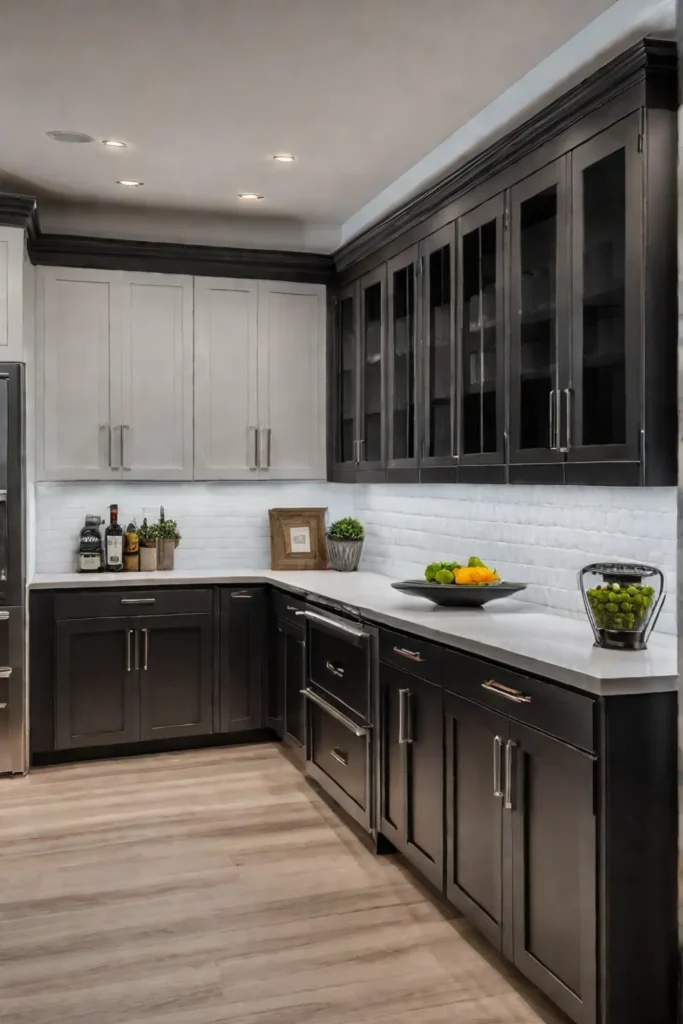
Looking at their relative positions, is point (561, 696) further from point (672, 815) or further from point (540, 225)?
point (540, 225)

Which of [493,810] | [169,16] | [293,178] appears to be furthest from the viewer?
[293,178]

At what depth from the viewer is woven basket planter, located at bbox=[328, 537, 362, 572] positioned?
5531 millimetres

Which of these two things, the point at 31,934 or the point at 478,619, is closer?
the point at 31,934

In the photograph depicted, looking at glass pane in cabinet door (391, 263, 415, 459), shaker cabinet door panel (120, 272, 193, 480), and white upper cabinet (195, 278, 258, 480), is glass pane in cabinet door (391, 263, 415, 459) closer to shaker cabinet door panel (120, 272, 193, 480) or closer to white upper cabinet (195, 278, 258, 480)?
white upper cabinet (195, 278, 258, 480)

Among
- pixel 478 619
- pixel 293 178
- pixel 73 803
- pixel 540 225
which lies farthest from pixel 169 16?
pixel 73 803

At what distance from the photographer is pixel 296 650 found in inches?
189

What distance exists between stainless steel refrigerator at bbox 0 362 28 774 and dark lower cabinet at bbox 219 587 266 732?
3.40ft

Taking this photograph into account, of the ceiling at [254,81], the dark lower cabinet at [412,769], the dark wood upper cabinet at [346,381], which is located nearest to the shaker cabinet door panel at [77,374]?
the ceiling at [254,81]

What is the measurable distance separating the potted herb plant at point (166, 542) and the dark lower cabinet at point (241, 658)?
21.1 inches

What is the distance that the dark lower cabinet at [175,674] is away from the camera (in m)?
5.07

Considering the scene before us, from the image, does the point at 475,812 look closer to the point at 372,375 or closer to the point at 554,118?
the point at 554,118

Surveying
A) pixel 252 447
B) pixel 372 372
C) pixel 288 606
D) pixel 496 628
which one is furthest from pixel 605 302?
pixel 252 447

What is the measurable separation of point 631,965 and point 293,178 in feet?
12.5

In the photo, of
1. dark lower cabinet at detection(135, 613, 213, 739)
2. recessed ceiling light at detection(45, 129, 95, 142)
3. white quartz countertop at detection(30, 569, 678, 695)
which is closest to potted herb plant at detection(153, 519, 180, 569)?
white quartz countertop at detection(30, 569, 678, 695)
